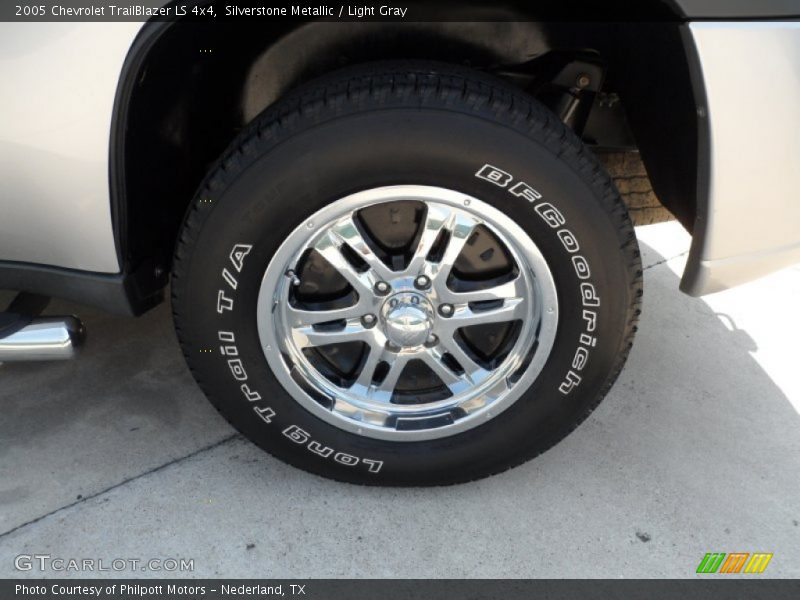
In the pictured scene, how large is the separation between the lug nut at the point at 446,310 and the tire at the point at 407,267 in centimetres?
2

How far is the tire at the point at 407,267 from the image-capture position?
1.58 m

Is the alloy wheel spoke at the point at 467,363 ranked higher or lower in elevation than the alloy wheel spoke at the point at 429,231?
lower

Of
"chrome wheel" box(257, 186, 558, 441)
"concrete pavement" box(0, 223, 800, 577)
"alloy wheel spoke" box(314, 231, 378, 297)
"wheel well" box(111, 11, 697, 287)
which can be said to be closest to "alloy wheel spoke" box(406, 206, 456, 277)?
"chrome wheel" box(257, 186, 558, 441)

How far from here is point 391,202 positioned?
1.71m

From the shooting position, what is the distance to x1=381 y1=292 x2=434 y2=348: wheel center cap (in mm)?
1802

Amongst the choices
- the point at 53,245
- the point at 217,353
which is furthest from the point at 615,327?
the point at 53,245

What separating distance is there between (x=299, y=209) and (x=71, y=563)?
1.02 meters

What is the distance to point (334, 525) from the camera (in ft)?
6.12

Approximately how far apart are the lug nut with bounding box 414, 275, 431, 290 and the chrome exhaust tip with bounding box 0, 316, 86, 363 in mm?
848

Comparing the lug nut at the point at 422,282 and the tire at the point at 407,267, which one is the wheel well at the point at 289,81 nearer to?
the tire at the point at 407,267

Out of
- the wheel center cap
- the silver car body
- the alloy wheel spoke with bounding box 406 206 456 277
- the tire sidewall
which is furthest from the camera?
the wheel center cap

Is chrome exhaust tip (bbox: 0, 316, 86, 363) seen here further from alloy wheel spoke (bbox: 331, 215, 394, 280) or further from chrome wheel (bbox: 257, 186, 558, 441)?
alloy wheel spoke (bbox: 331, 215, 394, 280)

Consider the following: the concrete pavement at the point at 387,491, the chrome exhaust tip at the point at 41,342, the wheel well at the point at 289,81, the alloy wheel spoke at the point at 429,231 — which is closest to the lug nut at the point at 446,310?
the alloy wheel spoke at the point at 429,231

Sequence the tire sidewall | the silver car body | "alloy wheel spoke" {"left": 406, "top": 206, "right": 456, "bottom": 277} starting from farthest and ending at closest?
"alloy wheel spoke" {"left": 406, "top": 206, "right": 456, "bottom": 277}
the tire sidewall
the silver car body
